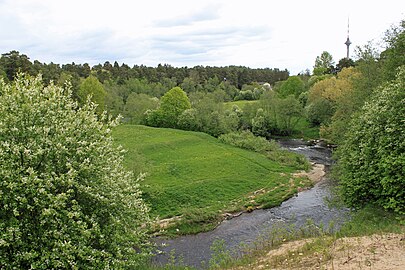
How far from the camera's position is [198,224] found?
30.1 m

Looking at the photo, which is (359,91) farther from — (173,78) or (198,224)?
(173,78)

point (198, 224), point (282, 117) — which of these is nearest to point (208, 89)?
point (282, 117)

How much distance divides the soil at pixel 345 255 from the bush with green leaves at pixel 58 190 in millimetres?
5362

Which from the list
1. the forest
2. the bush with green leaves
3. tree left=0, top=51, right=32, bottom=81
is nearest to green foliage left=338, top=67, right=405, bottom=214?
the forest

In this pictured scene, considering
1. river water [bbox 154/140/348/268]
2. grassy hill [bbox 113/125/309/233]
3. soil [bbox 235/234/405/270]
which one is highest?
soil [bbox 235/234/405/270]

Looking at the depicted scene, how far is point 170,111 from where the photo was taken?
6744 cm

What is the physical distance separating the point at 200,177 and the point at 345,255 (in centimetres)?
2831

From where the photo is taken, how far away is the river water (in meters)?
24.5

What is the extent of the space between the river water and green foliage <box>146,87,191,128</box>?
33.6 m

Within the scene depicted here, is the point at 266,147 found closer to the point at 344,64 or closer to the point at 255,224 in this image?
the point at 255,224

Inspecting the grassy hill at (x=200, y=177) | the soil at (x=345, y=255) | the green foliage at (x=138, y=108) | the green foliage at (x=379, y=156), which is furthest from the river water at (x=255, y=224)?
the green foliage at (x=138, y=108)

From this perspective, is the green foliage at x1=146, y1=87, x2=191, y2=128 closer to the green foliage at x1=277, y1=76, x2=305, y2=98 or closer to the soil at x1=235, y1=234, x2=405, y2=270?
the green foliage at x1=277, y1=76, x2=305, y2=98

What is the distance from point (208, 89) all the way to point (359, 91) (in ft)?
251

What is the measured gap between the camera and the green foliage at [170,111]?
67.2 m
